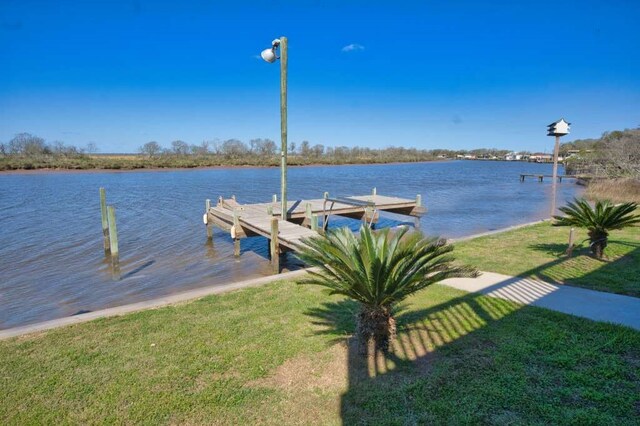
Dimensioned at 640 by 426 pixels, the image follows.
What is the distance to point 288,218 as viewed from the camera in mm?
13250

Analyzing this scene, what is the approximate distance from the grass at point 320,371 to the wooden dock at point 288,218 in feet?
14.6

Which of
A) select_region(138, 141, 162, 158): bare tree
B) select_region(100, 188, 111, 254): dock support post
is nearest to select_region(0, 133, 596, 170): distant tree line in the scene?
select_region(138, 141, 162, 158): bare tree

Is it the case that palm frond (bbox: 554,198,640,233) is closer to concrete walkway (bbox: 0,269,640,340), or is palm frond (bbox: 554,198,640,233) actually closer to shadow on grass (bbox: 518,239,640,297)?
shadow on grass (bbox: 518,239,640,297)

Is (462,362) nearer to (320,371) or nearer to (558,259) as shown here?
(320,371)

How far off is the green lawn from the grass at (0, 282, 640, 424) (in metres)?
2.33

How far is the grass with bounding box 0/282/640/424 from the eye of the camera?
3.35m

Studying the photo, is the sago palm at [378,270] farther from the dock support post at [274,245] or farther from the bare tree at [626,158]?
the bare tree at [626,158]

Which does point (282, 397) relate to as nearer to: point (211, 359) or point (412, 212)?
point (211, 359)

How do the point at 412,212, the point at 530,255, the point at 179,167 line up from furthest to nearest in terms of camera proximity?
the point at 179,167 → the point at 412,212 → the point at 530,255

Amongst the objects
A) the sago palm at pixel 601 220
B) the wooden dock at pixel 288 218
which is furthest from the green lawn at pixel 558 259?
the wooden dock at pixel 288 218

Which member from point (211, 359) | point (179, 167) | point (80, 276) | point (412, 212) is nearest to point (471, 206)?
point (412, 212)

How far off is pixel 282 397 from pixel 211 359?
115 centimetres

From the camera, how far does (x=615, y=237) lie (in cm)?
1079

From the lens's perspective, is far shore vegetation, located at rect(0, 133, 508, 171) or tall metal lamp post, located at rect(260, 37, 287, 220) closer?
tall metal lamp post, located at rect(260, 37, 287, 220)
